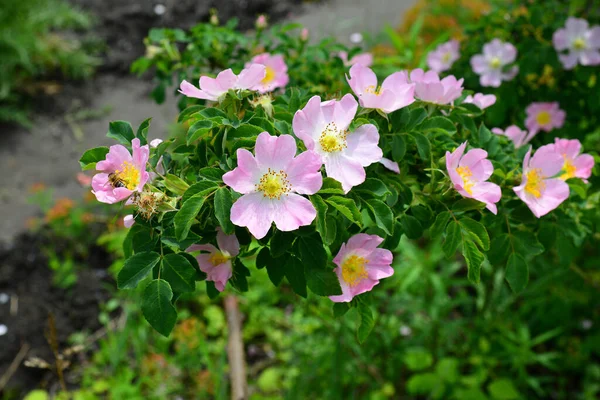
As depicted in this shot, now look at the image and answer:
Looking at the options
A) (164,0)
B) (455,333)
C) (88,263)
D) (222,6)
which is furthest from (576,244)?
(164,0)

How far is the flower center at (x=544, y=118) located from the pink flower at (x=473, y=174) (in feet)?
2.22

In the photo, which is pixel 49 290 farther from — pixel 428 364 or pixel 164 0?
pixel 164 0

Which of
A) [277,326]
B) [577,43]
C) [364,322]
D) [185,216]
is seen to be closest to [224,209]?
[185,216]

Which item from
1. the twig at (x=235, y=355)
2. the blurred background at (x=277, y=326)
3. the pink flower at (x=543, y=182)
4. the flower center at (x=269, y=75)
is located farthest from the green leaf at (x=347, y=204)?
the twig at (x=235, y=355)

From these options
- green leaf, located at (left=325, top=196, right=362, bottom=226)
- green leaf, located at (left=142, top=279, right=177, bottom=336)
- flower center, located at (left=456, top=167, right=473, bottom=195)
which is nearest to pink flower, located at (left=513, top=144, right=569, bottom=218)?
flower center, located at (left=456, top=167, right=473, bottom=195)

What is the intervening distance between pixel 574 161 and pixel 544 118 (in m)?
0.46

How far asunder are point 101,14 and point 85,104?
104 centimetres

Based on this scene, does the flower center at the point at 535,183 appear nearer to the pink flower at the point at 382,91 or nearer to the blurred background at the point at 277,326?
the pink flower at the point at 382,91

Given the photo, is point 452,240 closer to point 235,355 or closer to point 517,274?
point 517,274

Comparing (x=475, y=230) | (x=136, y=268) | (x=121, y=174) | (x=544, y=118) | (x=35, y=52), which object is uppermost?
(x=121, y=174)

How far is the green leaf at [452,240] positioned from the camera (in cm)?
88

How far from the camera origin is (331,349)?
200 centimetres

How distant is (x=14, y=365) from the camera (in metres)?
2.27

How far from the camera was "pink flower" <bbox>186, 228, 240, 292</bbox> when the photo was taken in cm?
86
